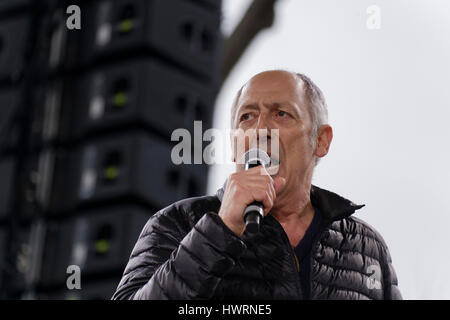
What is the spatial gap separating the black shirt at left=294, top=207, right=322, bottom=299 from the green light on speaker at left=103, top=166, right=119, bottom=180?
9.37ft

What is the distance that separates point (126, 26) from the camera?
15.7 feet

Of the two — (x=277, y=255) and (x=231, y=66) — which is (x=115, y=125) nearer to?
(x=231, y=66)

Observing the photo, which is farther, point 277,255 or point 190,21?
point 190,21

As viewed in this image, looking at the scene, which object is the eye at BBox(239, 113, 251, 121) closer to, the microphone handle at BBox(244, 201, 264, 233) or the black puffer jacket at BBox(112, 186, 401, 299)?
the black puffer jacket at BBox(112, 186, 401, 299)

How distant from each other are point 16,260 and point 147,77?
114 cm

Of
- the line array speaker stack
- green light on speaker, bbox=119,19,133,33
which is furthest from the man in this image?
green light on speaker, bbox=119,19,133,33

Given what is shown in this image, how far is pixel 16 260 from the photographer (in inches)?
167

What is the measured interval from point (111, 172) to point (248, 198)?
3202mm

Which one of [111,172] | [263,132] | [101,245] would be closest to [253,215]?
[263,132]

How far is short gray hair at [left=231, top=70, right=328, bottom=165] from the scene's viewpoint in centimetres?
170

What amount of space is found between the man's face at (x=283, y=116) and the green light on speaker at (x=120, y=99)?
2.97 meters
